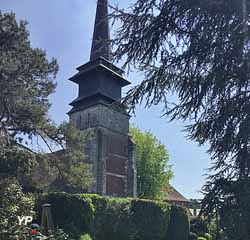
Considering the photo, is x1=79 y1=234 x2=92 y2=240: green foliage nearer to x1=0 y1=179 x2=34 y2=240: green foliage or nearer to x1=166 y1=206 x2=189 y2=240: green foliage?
x1=0 y1=179 x2=34 y2=240: green foliage

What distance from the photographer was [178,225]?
69.3 feet

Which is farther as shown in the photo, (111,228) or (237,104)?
(111,228)

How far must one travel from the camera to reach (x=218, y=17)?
15.4 feet

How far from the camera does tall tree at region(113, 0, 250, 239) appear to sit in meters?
4.61

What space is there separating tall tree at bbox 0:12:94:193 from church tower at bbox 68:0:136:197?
13356 millimetres

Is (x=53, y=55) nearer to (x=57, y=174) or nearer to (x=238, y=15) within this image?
(x=57, y=174)

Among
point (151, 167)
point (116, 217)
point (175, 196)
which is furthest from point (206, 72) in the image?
point (175, 196)

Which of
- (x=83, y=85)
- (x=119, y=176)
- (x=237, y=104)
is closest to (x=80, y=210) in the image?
(x=237, y=104)

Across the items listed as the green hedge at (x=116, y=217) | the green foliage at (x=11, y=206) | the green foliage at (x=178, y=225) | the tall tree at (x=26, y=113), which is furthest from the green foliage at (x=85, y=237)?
the green foliage at (x=178, y=225)

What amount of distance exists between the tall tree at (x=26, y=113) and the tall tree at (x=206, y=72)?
7.18 m

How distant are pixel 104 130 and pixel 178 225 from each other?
1085 centimetres

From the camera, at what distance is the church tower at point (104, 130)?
28594 mm

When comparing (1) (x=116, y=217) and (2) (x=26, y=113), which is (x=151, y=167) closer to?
(1) (x=116, y=217)

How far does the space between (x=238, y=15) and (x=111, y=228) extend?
554 inches
